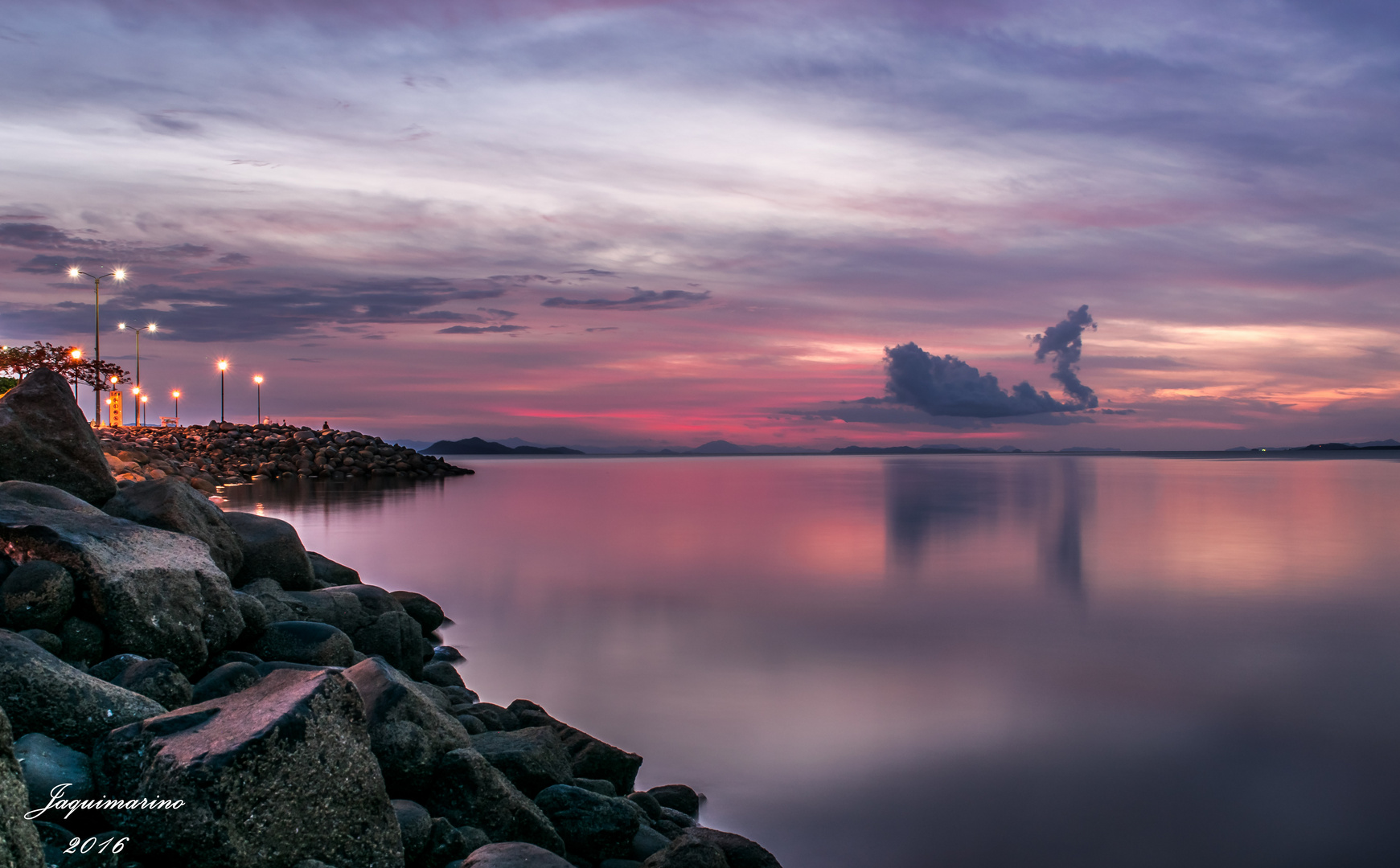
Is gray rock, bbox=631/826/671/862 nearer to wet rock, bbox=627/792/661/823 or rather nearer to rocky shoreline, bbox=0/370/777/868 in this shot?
rocky shoreline, bbox=0/370/777/868

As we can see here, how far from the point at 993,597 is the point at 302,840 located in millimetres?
14405

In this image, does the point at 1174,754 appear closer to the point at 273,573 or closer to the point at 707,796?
the point at 707,796

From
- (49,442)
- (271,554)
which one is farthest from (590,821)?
(49,442)

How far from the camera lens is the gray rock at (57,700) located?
462 centimetres

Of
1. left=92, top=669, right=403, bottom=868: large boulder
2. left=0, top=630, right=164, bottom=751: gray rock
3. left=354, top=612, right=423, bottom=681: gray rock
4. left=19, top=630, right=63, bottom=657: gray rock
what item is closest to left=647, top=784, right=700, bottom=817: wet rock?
left=92, top=669, right=403, bottom=868: large boulder

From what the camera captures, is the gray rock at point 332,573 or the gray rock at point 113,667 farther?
the gray rock at point 332,573

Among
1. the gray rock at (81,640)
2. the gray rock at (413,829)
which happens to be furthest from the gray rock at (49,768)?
the gray rock at (81,640)

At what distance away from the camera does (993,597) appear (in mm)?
16578

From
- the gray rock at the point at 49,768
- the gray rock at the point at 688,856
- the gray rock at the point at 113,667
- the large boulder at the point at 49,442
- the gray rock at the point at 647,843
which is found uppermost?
the large boulder at the point at 49,442

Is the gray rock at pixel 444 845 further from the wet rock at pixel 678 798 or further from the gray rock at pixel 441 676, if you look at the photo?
the gray rock at pixel 441 676

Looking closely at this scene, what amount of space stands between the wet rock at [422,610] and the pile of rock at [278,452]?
142 feet

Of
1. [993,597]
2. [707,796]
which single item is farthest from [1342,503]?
[707,796]

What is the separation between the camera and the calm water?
6.80m

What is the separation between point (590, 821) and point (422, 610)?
836cm
